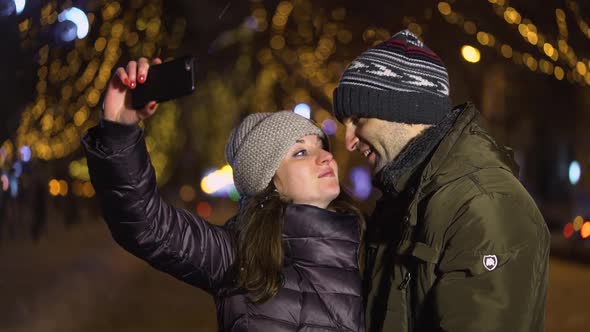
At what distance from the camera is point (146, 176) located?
9.16 ft

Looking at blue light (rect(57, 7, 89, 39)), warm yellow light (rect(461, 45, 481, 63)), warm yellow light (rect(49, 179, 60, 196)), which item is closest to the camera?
blue light (rect(57, 7, 89, 39))

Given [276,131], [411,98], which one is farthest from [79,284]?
[411,98]

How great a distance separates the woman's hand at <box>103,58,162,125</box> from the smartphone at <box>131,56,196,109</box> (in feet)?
0.15

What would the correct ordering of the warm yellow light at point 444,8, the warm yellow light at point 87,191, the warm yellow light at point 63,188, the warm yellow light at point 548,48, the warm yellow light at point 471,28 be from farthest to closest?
the warm yellow light at point 87,191 → the warm yellow light at point 63,188 → the warm yellow light at point 471,28 → the warm yellow light at point 444,8 → the warm yellow light at point 548,48

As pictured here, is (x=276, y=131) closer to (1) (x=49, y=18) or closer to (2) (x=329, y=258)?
(2) (x=329, y=258)

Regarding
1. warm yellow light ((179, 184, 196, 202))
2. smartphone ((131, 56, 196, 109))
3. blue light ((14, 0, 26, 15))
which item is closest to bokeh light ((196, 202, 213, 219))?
warm yellow light ((179, 184, 196, 202))

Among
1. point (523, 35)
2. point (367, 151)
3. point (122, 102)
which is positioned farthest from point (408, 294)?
point (523, 35)

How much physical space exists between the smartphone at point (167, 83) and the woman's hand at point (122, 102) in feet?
0.15

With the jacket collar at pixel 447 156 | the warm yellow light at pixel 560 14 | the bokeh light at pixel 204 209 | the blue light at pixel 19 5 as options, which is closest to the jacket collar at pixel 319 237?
the jacket collar at pixel 447 156

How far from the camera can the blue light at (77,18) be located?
33.3 ft

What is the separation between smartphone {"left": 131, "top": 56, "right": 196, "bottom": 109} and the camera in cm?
229

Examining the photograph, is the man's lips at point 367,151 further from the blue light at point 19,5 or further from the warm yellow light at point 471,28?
the warm yellow light at point 471,28

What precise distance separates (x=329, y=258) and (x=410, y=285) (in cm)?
61

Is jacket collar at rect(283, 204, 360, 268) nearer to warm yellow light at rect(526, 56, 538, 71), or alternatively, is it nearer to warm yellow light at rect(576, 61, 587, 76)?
warm yellow light at rect(576, 61, 587, 76)
